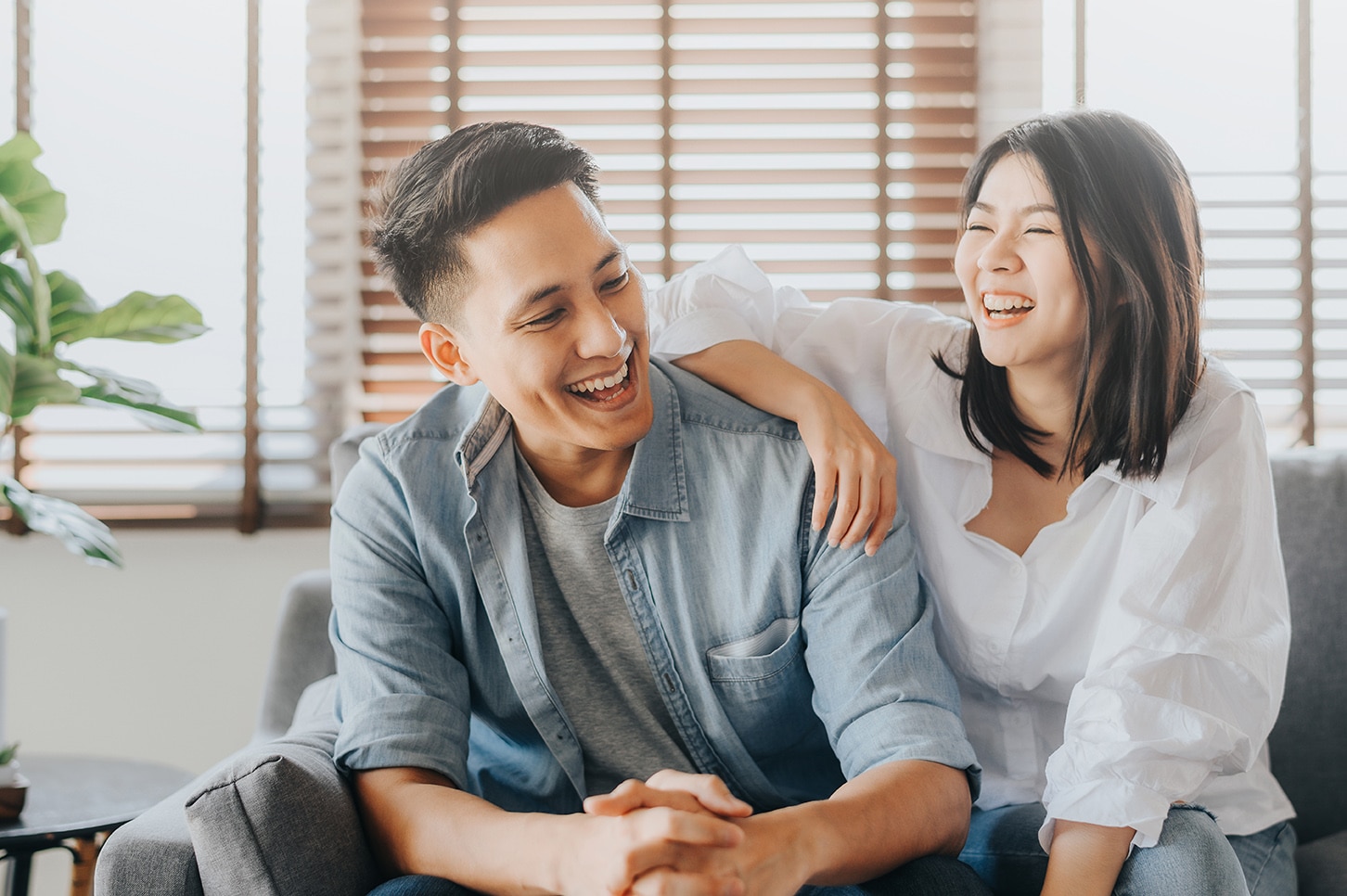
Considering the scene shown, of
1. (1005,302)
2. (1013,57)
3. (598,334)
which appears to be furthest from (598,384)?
(1013,57)

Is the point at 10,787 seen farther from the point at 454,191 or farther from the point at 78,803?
the point at 454,191

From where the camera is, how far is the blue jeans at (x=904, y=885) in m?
0.92

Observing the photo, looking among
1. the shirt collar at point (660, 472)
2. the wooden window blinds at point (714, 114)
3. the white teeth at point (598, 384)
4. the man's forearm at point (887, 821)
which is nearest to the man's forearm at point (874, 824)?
the man's forearm at point (887, 821)

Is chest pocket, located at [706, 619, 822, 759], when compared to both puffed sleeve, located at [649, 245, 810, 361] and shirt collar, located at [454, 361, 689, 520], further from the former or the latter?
puffed sleeve, located at [649, 245, 810, 361]

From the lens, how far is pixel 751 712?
1.15m

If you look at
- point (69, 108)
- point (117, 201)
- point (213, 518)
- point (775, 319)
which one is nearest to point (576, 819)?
point (775, 319)

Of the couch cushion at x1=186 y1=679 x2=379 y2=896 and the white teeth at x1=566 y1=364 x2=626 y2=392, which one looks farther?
the white teeth at x1=566 y1=364 x2=626 y2=392

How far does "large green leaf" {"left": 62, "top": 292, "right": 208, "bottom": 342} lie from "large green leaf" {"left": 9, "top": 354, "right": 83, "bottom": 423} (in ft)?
0.31

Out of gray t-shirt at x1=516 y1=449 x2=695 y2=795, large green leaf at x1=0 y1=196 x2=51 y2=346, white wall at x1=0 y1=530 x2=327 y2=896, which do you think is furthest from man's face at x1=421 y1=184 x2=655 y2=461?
white wall at x1=0 y1=530 x2=327 y2=896

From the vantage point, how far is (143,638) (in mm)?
2178

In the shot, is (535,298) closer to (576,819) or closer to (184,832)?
(576,819)

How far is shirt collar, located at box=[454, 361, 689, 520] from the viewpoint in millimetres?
1148

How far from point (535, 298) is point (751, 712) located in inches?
20.7

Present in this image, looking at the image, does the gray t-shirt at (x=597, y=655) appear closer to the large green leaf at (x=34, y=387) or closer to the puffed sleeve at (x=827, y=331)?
the puffed sleeve at (x=827, y=331)
